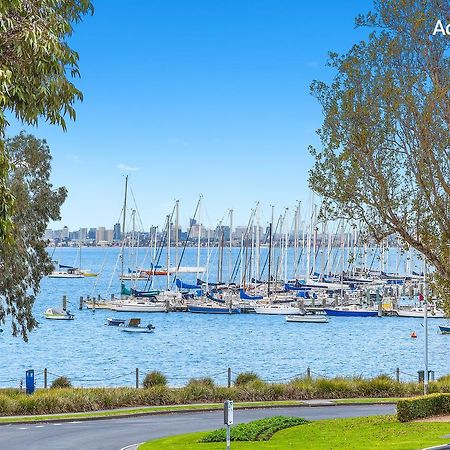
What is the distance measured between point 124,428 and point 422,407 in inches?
477

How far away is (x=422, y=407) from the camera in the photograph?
34344 mm

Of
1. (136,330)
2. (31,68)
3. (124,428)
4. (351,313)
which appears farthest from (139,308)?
(31,68)

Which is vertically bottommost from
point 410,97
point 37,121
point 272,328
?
point 272,328

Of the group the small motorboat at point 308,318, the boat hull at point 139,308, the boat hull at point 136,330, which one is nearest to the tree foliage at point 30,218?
the boat hull at point 136,330

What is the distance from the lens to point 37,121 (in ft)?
55.3

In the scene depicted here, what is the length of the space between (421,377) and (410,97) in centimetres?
2866

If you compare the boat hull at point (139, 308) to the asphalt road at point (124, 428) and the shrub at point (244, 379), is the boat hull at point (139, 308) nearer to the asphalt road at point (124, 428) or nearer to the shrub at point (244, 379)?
the shrub at point (244, 379)

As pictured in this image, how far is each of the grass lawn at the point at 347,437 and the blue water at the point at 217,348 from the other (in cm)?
3826

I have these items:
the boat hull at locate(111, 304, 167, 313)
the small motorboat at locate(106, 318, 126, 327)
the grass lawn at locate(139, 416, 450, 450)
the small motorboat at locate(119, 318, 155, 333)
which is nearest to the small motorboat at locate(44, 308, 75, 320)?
the boat hull at locate(111, 304, 167, 313)

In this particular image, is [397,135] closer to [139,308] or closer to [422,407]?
[422,407]

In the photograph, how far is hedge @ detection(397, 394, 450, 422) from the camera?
111ft

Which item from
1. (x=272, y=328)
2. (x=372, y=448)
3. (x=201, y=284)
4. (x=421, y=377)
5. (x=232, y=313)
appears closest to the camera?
(x=372, y=448)

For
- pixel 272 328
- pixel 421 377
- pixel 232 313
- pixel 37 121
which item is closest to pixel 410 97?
pixel 37 121

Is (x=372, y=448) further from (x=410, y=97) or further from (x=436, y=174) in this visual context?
(x=410, y=97)
